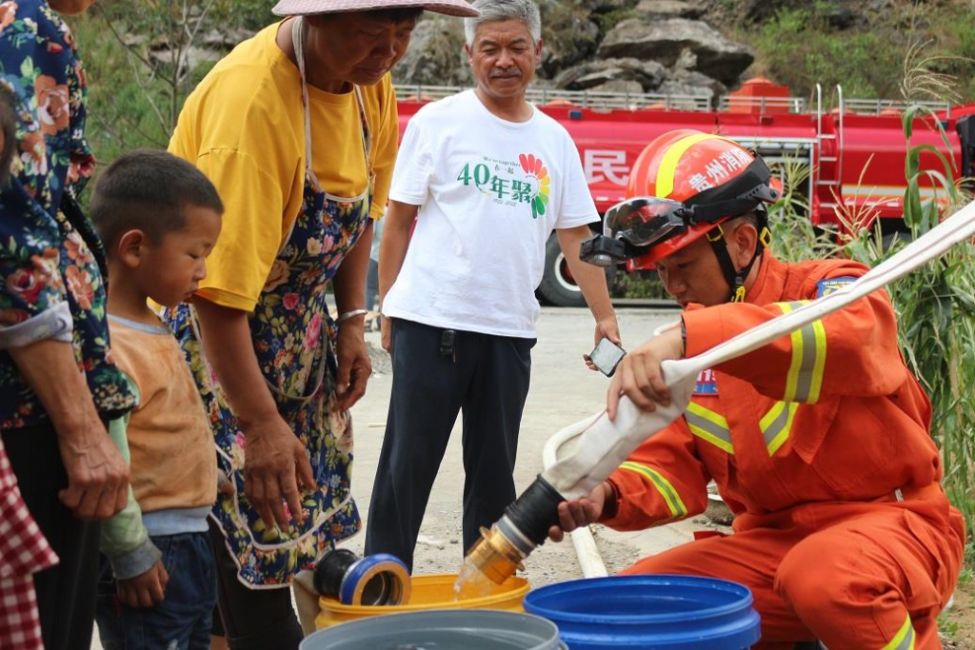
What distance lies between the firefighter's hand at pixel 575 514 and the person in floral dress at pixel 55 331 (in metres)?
0.88

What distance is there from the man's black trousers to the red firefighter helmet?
142 cm

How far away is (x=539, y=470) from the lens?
6.66 meters

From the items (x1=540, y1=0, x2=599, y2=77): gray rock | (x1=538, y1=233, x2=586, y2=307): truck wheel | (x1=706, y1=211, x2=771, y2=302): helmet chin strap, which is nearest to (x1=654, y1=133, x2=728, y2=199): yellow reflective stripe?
(x1=706, y1=211, x2=771, y2=302): helmet chin strap

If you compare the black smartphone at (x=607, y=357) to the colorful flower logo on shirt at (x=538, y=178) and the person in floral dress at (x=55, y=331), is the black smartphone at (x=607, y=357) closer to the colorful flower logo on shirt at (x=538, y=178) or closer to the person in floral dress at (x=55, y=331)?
the person in floral dress at (x=55, y=331)

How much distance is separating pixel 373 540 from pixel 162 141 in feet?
38.5

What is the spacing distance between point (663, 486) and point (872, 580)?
0.59 metres

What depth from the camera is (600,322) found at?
5066 mm

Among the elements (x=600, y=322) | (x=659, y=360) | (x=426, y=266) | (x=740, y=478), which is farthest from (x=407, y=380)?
(x=659, y=360)

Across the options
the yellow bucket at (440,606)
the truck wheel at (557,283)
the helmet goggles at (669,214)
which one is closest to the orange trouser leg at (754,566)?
the yellow bucket at (440,606)

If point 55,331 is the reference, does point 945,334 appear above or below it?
below

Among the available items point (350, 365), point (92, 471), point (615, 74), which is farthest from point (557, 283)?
point (92, 471)

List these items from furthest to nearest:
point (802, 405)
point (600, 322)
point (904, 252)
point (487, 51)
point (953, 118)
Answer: point (953, 118)
point (600, 322)
point (487, 51)
point (802, 405)
point (904, 252)

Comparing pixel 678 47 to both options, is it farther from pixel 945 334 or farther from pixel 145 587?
pixel 145 587

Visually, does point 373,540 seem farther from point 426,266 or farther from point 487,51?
point 487,51
